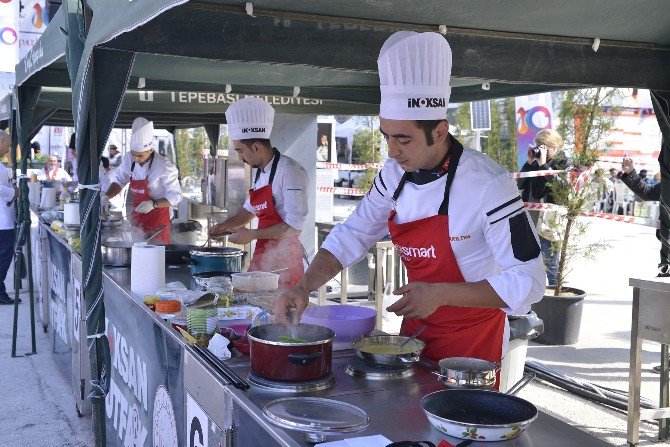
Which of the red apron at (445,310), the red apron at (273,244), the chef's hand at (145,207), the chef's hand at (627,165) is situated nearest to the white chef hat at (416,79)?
the red apron at (445,310)

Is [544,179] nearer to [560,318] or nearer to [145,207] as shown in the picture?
[560,318]

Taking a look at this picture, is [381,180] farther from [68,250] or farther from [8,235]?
[8,235]

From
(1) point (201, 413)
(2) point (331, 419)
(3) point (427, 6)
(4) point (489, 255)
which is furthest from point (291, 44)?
(2) point (331, 419)

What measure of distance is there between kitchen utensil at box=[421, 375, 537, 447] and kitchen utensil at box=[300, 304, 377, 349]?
25.4 inches

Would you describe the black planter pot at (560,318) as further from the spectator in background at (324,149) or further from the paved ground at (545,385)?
the spectator in background at (324,149)

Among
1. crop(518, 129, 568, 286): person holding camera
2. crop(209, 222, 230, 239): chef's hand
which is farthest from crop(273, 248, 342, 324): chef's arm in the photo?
crop(518, 129, 568, 286): person holding camera

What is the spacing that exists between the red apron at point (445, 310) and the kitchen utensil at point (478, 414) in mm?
663

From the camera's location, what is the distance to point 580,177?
6125 mm

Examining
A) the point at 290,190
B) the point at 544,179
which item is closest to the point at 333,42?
the point at 290,190

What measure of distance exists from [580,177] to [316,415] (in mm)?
5150

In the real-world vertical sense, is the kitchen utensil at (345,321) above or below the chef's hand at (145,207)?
below

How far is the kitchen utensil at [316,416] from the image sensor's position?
1.48 m

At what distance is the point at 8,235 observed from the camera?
25.6ft

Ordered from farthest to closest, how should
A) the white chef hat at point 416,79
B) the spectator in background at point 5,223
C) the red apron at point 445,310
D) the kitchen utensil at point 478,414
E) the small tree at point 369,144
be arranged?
the small tree at point 369,144
the spectator in background at point 5,223
the red apron at point 445,310
the white chef hat at point 416,79
the kitchen utensil at point 478,414
